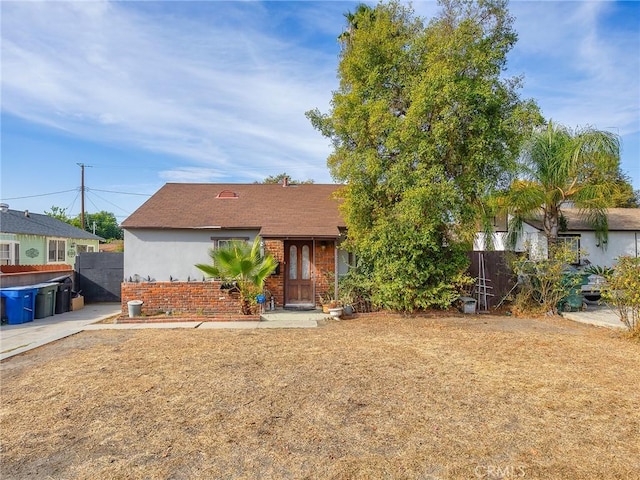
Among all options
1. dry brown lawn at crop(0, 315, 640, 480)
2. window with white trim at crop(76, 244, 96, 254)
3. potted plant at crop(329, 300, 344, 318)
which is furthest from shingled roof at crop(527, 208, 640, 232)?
window with white trim at crop(76, 244, 96, 254)

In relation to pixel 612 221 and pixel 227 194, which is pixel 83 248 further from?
pixel 612 221

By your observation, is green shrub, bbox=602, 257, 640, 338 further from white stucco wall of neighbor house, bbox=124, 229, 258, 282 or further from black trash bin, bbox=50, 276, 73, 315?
black trash bin, bbox=50, 276, 73, 315

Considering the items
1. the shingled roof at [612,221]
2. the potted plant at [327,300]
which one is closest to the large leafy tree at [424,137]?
the potted plant at [327,300]

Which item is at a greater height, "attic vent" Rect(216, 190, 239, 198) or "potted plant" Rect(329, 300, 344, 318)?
"attic vent" Rect(216, 190, 239, 198)

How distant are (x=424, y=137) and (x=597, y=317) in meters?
7.51

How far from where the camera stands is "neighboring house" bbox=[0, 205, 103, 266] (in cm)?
1903

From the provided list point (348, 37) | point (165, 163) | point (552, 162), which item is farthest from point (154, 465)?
point (165, 163)

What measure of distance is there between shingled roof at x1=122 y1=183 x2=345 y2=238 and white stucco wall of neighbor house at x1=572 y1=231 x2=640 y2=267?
37.8 feet

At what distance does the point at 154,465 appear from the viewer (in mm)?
3449

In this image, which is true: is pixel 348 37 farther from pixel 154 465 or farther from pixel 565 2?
pixel 154 465

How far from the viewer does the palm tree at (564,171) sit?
12.5m

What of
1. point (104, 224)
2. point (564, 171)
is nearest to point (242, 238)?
point (564, 171)

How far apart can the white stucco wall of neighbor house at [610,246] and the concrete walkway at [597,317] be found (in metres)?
4.73

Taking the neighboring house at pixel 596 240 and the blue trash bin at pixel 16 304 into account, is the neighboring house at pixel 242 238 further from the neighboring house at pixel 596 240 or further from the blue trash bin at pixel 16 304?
the neighboring house at pixel 596 240
